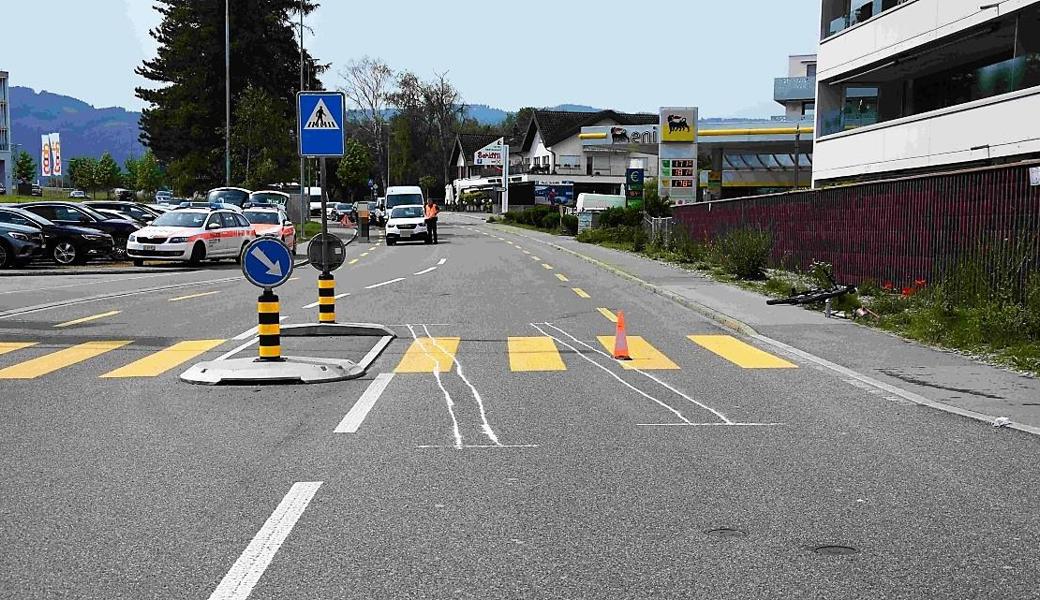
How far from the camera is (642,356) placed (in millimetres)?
12453

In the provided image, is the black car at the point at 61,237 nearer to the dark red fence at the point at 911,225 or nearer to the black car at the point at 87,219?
the black car at the point at 87,219

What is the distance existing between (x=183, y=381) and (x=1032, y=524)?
305 inches

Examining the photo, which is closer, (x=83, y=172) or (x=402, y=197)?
(x=402, y=197)

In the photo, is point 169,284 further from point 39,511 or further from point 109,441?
point 39,511

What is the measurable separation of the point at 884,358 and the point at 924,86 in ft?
71.0

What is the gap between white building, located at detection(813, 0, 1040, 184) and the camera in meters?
23.2

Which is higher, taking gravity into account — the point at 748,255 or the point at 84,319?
the point at 748,255

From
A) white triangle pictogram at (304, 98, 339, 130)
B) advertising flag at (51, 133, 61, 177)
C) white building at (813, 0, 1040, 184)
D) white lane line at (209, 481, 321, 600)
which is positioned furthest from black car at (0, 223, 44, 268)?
advertising flag at (51, 133, 61, 177)

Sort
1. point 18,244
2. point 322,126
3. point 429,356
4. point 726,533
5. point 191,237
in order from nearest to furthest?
point 726,533, point 429,356, point 322,126, point 18,244, point 191,237

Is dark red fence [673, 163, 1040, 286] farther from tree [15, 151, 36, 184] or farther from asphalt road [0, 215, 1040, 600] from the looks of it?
tree [15, 151, 36, 184]

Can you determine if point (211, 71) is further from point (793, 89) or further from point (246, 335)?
point (246, 335)

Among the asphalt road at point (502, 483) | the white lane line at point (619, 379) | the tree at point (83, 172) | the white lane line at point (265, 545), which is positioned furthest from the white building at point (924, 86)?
the tree at point (83, 172)

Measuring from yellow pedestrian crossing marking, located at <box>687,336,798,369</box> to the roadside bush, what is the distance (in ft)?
31.0

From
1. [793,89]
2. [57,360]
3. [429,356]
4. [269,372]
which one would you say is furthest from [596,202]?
[269,372]
